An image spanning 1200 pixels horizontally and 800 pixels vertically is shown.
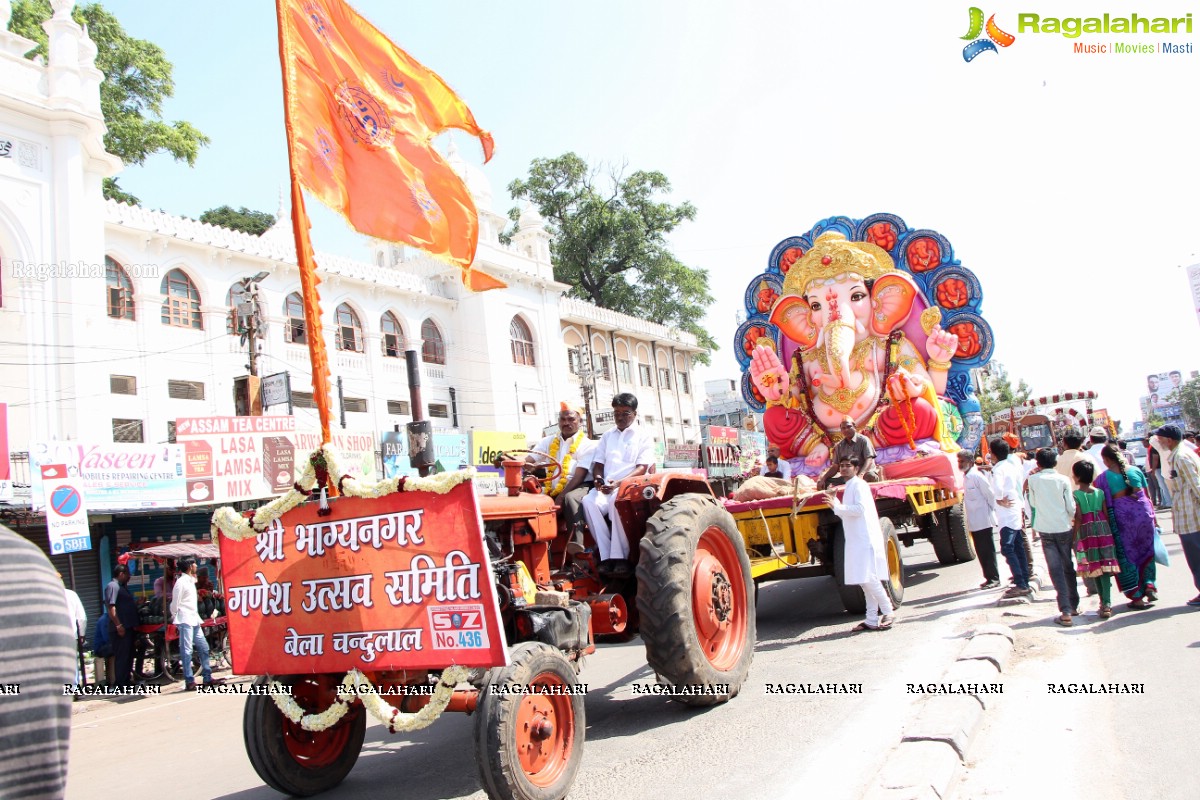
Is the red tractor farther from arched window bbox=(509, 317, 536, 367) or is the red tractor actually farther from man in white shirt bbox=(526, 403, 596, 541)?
arched window bbox=(509, 317, 536, 367)

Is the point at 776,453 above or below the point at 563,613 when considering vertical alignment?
above

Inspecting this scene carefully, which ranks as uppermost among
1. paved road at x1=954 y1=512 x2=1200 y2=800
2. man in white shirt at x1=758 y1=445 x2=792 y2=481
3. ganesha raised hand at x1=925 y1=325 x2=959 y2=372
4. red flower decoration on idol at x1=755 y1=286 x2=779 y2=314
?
red flower decoration on idol at x1=755 y1=286 x2=779 y2=314

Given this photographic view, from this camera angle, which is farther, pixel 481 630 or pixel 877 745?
pixel 877 745

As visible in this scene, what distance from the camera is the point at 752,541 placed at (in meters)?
7.80

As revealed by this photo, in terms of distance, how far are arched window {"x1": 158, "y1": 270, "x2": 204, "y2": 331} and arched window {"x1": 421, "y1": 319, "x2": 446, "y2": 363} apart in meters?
7.85

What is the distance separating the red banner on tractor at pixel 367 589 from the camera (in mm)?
3551

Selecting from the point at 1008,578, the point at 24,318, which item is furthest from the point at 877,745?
the point at 24,318

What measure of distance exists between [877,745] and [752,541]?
3624 millimetres

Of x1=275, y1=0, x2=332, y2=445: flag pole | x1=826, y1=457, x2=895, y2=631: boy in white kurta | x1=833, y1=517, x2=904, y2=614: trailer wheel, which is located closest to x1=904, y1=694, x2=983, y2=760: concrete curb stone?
x1=826, y1=457, x2=895, y2=631: boy in white kurta

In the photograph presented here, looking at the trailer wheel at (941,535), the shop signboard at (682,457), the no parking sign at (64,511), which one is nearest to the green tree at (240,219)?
the shop signboard at (682,457)

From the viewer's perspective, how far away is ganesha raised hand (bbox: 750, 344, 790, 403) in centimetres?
1166

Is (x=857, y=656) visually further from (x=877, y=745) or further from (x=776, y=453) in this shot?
(x=776, y=453)

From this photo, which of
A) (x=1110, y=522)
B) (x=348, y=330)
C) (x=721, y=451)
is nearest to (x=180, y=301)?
(x=348, y=330)

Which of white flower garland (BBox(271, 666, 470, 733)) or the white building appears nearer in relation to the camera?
white flower garland (BBox(271, 666, 470, 733))
